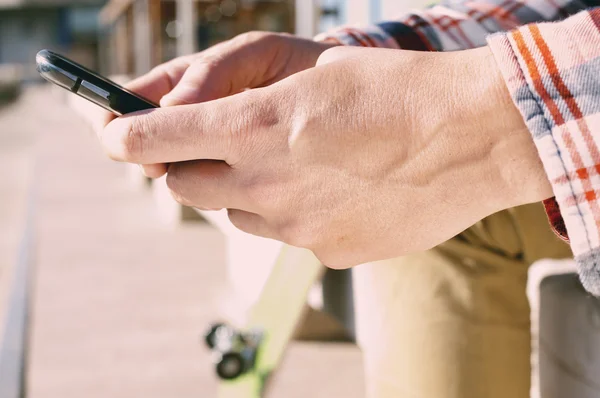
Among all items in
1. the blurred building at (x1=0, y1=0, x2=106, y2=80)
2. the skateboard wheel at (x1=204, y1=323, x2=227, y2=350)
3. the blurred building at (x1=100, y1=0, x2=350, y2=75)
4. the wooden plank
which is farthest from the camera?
the blurred building at (x1=0, y1=0, x2=106, y2=80)

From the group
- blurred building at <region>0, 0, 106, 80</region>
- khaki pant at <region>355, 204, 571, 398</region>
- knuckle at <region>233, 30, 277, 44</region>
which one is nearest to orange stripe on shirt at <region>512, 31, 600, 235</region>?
khaki pant at <region>355, 204, 571, 398</region>

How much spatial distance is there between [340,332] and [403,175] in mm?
1704

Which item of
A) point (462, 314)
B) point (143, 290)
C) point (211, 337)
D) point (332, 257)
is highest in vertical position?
point (332, 257)

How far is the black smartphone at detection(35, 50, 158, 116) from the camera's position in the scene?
0.65 metres

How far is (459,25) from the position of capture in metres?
0.87

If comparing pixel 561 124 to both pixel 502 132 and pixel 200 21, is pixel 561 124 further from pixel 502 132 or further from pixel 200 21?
pixel 200 21

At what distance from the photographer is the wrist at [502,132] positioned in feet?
1.73

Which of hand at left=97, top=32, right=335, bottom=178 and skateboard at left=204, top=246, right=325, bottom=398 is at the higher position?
hand at left=97, top=32, right=335, bottom=178

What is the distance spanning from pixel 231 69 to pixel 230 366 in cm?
76

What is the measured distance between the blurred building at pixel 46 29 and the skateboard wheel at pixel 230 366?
3243 centimetres

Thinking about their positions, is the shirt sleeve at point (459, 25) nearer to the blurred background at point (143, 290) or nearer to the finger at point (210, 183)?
the finger at point (210, 183)

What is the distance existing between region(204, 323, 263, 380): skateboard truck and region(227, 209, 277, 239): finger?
0.76 metres

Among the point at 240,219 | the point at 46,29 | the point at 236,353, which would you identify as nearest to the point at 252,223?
the point at 240,219

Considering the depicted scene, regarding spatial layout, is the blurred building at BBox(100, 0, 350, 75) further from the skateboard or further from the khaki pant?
the khaki pant
